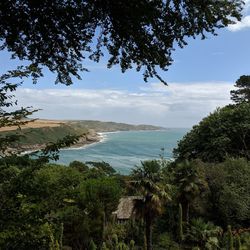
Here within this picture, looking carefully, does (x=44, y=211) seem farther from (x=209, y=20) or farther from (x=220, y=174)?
(x=220, y=174)

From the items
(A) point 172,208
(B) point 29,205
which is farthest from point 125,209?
(B) point 29,205

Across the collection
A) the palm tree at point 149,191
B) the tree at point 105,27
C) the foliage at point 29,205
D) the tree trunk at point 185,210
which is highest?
the tree at point 105,27

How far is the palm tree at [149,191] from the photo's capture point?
30.3m

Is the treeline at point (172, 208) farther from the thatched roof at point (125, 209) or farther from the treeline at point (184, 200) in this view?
the thatched roof at point (125, 209)

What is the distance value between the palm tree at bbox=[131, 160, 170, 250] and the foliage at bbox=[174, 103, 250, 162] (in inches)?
714

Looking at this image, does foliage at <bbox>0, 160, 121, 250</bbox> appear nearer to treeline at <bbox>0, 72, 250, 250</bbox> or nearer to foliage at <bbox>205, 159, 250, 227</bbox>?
treeline at <bbox>0, 72, 250, 250</bbox>

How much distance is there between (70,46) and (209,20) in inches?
78.6

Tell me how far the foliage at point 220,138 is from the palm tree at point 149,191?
18.1 meters

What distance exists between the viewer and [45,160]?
7285 mm

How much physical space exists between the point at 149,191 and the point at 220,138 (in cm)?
1943

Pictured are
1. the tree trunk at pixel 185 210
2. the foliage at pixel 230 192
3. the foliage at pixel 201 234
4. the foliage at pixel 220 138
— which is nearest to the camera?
the foliage at pixel 201 234

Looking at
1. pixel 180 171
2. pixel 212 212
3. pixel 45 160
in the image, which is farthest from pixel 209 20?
pixel 212 212

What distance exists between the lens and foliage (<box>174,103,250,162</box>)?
4825cm

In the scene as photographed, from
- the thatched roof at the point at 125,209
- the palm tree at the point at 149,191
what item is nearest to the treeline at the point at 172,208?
the palm tree at the point at 149,191
